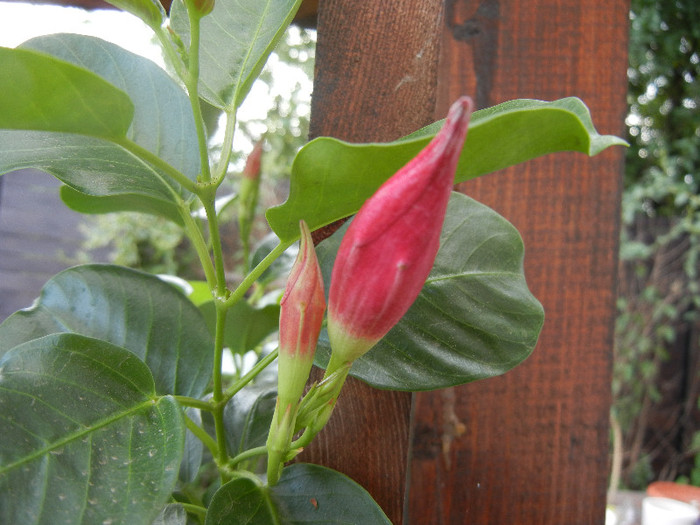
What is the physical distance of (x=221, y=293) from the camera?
39 centimetres

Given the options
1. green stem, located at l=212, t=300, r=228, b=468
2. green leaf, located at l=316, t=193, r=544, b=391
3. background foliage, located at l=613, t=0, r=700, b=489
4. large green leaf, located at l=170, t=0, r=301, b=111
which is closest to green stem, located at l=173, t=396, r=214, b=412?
green stem, located at l=212, t=300, r=228, b=468

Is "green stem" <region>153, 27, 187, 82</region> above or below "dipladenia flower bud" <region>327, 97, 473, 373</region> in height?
above

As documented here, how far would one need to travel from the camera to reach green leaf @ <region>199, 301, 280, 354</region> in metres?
0.58

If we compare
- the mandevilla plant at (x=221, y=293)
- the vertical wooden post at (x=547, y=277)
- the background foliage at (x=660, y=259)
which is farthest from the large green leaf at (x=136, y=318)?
the background foliage at (x=660, y=259)

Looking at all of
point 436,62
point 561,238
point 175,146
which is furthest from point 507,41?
point 175,146

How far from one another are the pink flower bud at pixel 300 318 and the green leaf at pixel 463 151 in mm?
32

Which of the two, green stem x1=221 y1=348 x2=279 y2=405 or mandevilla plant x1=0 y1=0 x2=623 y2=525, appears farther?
green stem x1=221 y1=348 x2=279 y2=405

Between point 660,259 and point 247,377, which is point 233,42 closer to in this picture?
point 247,377

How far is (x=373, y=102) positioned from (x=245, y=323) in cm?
27

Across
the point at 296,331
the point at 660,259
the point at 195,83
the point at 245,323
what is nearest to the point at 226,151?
the point at 195,83

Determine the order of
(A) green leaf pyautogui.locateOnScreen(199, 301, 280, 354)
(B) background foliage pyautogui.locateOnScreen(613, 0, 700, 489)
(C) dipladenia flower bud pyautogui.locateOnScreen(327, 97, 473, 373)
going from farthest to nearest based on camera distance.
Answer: (B) background foliage pyautogui.locateOnScreen(613, 0, 700, 489) → (A) green leaf pyautogui.locateOnScreen(199, 301, 280, 354) → (C) dipladenia flower bud pyautogui.locateOnScreen(327, 97, 473, 373)

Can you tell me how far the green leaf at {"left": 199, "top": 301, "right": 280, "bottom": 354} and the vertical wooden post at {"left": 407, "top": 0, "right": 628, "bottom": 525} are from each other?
0.59 feet

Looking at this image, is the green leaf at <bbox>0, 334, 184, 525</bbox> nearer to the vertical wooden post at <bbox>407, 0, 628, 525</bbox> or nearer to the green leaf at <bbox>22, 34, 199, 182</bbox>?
the green leaf at <bbox>22, 34, 199, 182</bbox>

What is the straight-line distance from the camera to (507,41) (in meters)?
0.56
